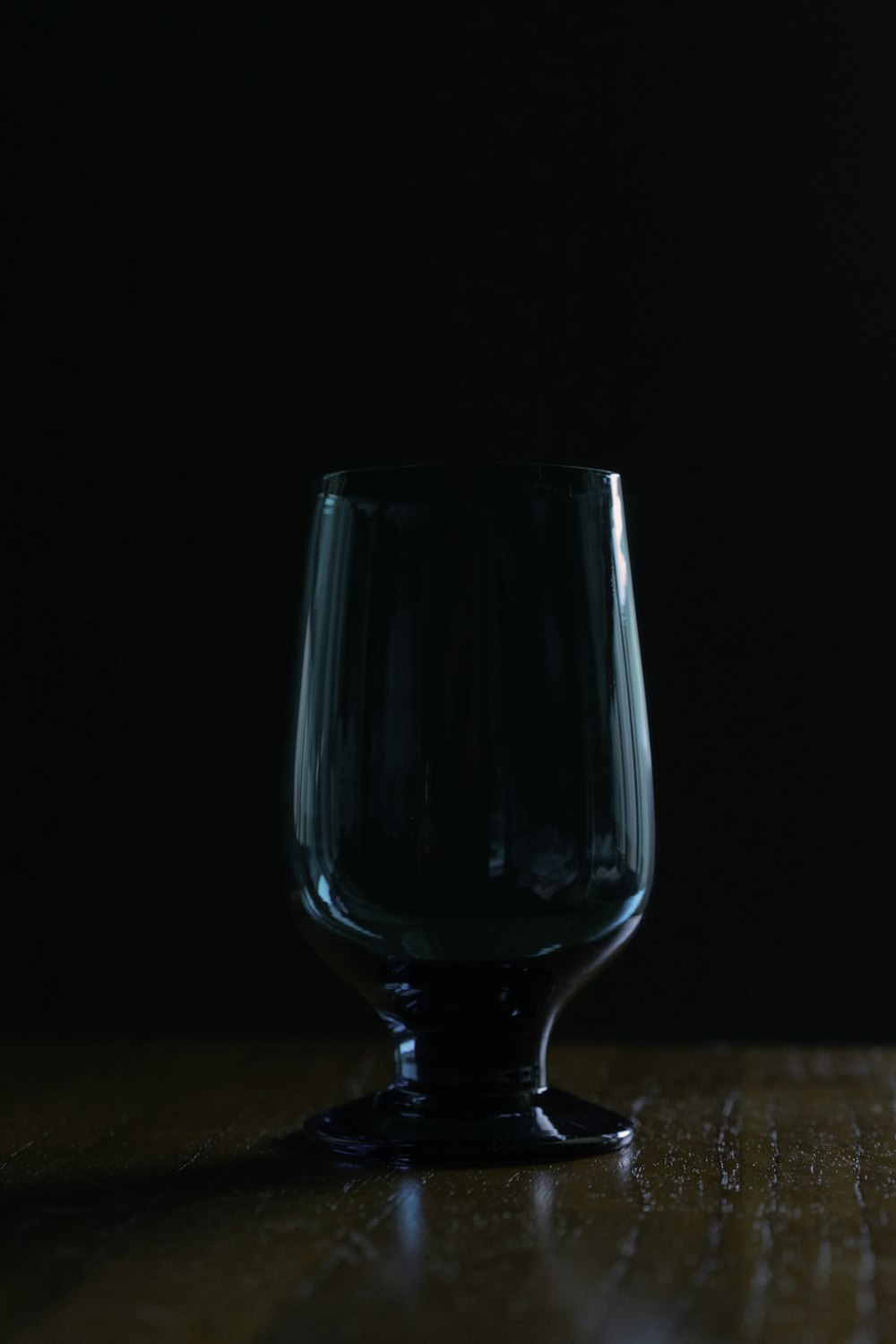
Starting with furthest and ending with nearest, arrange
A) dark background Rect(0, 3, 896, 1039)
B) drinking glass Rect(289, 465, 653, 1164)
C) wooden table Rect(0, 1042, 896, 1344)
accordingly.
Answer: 1. dark background Rect(0, 3, 896, 1039)
2. drinking glass Rect(289, 465, 653, 1164)
3. wooden table Rect(0, 1042, 896, 1344)

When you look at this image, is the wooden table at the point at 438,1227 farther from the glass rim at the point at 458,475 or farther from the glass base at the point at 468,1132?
the glass rim at the point at 458,475

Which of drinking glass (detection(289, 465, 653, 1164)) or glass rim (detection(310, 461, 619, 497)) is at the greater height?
glass rim (detection(310, 461, 619, 497))

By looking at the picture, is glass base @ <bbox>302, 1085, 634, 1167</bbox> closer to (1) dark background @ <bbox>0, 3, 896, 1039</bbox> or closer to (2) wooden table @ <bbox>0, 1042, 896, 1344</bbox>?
(2) wooden table @ <bbox>0, 1042, 896, 1344</bbox>

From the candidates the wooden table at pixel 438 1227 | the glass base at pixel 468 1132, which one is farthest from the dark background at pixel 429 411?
the glass base at pixel 468 1132

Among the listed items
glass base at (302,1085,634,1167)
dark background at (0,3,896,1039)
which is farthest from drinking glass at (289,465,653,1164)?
dark background at (0,3,896,1039)

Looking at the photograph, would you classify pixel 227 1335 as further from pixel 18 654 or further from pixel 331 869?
pixel 18 654

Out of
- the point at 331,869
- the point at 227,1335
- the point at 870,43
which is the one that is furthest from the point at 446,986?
the point at 870,43

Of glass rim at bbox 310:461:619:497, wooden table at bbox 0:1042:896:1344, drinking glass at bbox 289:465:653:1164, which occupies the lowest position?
wooden table at bbox 0:1042:896:1344
